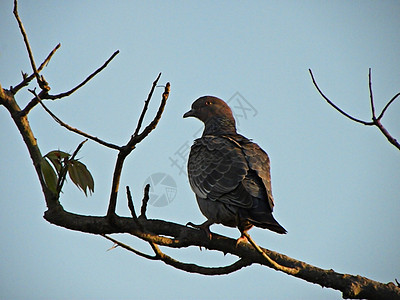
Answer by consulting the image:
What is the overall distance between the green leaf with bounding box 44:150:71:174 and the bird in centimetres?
160

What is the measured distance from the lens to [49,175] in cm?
405

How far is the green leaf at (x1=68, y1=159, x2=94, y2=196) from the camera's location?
412 cm

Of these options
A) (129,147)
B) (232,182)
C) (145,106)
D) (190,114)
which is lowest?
(129,147)

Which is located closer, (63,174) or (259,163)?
A: (63,174)

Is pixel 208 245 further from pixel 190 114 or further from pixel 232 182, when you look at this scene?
pixel 190 114

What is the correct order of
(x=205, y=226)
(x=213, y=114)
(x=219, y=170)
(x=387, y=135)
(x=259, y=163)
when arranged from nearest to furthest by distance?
(x=387, y=135)
(x=205, y=226)
(x=219, y=170)
(x=259, y=163)
(x=213, y=114)

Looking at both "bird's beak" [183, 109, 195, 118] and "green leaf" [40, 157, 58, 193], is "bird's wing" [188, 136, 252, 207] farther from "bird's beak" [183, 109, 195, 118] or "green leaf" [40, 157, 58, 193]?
"green leaf" [40, 157, 58, 193]

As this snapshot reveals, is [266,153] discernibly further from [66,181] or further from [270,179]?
[66,181]

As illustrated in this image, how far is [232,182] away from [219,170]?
34 centimetres

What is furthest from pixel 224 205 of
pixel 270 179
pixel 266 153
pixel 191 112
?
pixel 191 112

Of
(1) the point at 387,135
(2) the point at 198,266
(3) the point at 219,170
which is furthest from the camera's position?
(3) the point at 219,170

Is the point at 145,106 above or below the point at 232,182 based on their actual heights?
below

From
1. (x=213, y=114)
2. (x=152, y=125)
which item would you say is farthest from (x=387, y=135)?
(x=213, y=114)

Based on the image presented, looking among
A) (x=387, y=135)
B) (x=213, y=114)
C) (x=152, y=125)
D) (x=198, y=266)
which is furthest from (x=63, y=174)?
(x=213, y=114)
